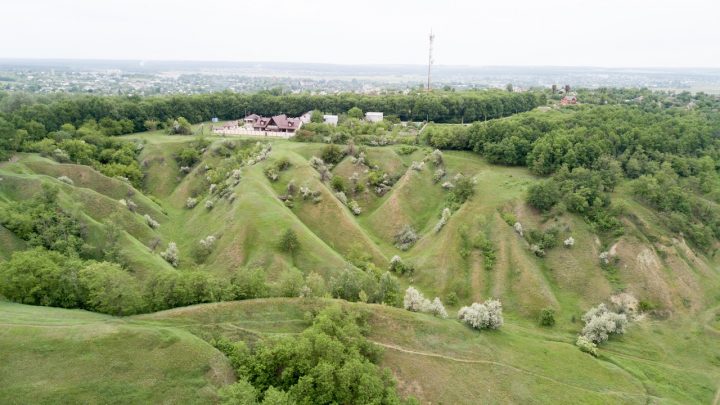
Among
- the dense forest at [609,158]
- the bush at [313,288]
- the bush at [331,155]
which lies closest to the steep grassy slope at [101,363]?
the bush at [313,288]

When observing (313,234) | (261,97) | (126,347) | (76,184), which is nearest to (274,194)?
(313,234)

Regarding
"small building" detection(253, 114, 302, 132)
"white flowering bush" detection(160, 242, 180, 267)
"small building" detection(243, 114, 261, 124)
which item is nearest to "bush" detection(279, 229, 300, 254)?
"white flowering bush" detection(160, 242, 180, 267)

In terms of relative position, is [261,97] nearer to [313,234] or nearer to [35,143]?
[35,143]

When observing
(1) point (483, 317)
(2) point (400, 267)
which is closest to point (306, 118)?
(2) point (400, 267)

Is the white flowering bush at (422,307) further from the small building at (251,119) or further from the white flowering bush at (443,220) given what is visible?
the small building at (251,119)

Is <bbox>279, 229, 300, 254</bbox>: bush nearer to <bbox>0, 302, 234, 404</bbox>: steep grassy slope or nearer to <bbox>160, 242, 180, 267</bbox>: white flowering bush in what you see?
<bbox>160, 242, 180, 267</bbox>: white flowering bush
